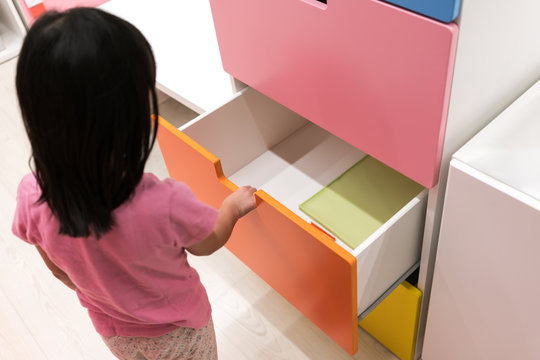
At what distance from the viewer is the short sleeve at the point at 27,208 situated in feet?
2.10

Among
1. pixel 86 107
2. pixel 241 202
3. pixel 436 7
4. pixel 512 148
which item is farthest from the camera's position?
pixel 241 202

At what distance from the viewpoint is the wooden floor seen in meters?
1.13

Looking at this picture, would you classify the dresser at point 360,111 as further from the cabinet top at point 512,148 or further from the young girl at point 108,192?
the young girl at point 108,192

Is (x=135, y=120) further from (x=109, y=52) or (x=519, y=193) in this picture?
(x=519, y=193)

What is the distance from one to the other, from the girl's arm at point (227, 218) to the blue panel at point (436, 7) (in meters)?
0.34

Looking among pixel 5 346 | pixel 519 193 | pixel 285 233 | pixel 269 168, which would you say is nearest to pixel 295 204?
pixel 269 168

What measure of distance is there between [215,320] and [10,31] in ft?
5.09

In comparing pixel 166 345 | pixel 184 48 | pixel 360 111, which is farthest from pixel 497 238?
pixel 184 48

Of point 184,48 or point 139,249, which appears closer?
point 139,249

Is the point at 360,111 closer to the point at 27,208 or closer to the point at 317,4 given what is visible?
the point at 317,4

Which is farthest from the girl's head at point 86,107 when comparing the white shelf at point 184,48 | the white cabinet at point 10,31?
the white cabinet at point 10,31

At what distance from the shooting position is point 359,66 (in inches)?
28.7

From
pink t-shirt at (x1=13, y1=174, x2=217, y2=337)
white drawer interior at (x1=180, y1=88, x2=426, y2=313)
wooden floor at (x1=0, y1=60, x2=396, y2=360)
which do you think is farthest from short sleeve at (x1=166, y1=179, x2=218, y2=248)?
wooden floor at (x1=0, y1=60, x2=396, y2=360)

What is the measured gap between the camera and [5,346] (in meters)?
1.20
